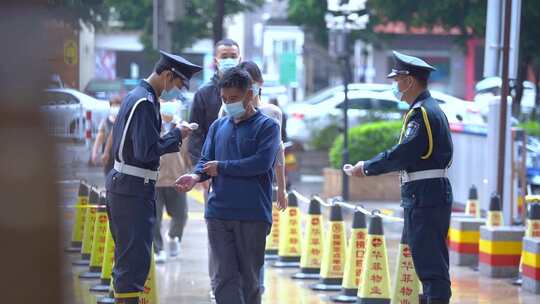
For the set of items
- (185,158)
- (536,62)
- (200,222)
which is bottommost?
(200,222)

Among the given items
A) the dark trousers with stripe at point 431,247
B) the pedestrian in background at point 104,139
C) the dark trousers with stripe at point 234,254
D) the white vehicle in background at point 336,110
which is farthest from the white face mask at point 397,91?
the white vehicle in background at point 336,110

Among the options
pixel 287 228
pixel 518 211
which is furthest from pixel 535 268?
pixel 518 211

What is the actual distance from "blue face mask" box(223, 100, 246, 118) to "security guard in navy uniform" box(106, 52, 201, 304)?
361 mm

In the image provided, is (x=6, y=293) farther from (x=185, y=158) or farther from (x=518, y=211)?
(x=518, y=211)

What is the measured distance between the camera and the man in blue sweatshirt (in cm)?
671

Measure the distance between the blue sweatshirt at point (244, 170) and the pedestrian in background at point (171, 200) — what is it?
3203mm

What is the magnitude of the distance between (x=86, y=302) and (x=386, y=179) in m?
10.2

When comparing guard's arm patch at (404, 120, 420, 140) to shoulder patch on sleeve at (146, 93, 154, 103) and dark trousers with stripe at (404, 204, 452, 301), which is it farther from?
shoulder patch on sleeve at (146, 93, 154, 103)

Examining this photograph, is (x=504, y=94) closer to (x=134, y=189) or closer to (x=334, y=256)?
(x=334, y=256)

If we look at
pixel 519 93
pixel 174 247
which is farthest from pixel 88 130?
pixel 519 93

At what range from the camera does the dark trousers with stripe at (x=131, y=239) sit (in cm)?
678

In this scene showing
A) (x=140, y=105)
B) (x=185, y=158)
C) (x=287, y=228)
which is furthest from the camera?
(x=287, y=228)

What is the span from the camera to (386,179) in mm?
18406

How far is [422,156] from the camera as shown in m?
7.00
